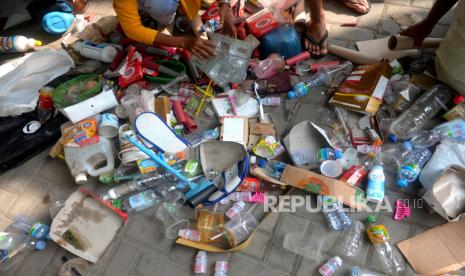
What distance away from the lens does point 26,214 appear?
2.60 m

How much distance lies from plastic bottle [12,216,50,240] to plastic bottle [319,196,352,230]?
6.30 ft

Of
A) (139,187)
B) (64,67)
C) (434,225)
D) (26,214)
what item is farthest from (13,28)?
(434,225)

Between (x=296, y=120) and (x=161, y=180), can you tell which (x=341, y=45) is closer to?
(x=296, y=120)

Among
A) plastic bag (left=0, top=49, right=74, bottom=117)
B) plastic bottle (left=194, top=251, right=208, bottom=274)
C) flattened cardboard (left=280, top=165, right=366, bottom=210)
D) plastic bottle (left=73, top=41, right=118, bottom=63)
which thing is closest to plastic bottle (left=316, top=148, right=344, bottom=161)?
flattened cardboard (left=280, top=165, right=366, bottom=210)

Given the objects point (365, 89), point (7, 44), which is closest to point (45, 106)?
point (7, 44)

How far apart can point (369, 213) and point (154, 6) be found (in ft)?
7.50

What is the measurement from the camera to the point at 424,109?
99.8 inches

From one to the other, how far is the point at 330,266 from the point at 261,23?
6.93 feet

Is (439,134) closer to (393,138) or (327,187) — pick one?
(393,138)

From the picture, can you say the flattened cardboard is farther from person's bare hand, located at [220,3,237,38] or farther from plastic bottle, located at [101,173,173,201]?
person's bare hand, located at [220,3,237,38]

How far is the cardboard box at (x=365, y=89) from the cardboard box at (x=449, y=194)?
643 mm

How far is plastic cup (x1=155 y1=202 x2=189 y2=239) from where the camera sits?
2324 millimetres

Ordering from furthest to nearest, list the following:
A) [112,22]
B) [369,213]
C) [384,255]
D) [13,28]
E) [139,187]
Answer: [13,28] < [112,22] < [139,187] < [369,213] < [384,255]

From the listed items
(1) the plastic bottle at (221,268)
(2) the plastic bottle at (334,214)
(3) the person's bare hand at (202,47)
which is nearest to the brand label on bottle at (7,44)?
(3) the person's bare hand at (202,47)
